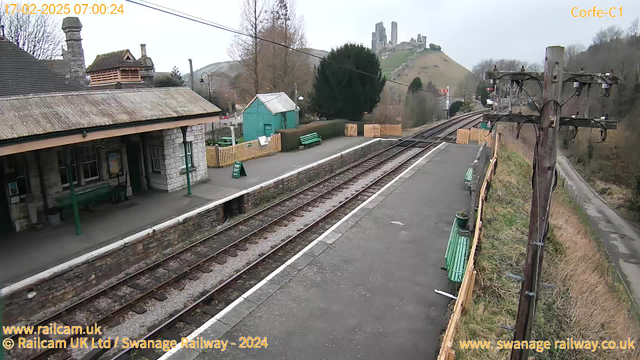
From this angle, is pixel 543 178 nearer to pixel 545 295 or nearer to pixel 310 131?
pixel 545 295

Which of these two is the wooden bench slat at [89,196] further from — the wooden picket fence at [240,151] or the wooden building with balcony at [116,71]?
the wooden picket fence at [240,151]

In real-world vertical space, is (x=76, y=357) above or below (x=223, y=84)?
below

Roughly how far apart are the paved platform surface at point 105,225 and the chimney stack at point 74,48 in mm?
6412

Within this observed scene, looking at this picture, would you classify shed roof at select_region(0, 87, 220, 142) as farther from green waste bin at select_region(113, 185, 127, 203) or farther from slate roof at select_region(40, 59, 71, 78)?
slate roof at select_region(40, 59, 71, 78)

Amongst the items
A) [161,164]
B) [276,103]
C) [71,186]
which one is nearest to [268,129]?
[276,103]

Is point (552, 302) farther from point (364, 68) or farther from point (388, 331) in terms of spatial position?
point (364, 68)

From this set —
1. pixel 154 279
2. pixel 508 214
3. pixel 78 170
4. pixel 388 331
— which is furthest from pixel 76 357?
pixel 508 214

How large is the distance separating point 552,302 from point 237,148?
15232 millimetres

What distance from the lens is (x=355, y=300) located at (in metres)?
7.54

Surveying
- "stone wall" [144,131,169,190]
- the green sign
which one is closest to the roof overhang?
"stone wall" [144,131,169,190]

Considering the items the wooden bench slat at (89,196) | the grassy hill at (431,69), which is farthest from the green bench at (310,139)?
the grassy hill at (431,69)

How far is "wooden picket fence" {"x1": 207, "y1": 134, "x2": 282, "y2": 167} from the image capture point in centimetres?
1864

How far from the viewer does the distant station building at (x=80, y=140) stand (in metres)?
9.89

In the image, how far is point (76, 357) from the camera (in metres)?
6.87
